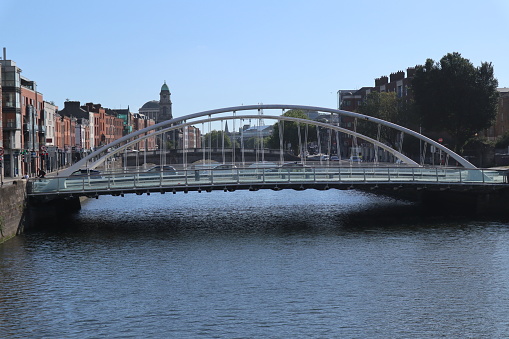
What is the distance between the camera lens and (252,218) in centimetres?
5269

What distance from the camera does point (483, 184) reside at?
51250 millimetres

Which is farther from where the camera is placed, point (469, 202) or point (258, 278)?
point (469, 202)

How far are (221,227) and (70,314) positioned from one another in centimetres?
2212

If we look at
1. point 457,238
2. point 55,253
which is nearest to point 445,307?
point 457,238

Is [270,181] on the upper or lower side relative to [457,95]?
lower

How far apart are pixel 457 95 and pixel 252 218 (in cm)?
4029

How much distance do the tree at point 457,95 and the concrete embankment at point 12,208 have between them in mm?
52193

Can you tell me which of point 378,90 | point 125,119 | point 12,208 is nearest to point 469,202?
point 12,208

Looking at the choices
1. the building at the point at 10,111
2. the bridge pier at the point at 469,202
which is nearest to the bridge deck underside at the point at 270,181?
the bridge pier at the point at 469,202

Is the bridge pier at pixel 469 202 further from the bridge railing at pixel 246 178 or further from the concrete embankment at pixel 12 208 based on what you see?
the concrete embankment at pixel 12 208

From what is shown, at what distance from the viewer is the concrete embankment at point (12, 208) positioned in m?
40.0

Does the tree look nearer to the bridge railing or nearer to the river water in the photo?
the bridge railing

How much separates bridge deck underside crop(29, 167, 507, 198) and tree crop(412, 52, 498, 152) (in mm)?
32883

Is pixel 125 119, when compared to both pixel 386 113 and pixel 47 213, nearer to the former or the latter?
pixel 386 113
